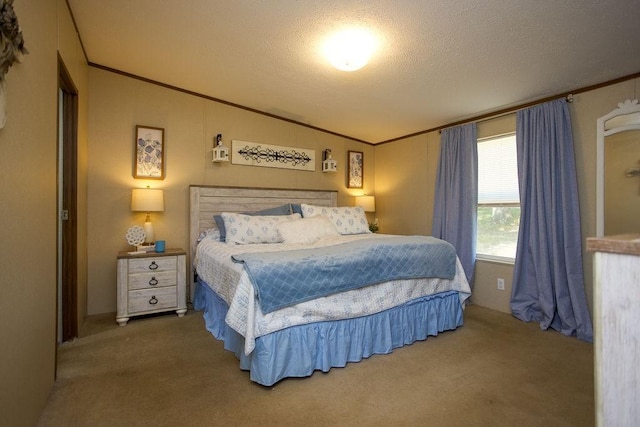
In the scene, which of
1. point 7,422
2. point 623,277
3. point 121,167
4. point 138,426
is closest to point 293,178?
point 121,167

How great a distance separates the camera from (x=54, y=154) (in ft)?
6.22

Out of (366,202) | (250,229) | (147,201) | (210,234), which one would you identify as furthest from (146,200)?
(366,202)

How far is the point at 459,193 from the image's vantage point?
3670mm

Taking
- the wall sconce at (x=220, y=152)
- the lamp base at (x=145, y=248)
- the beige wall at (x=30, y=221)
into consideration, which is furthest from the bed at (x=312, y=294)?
the beige wall at (x=30, y=221)

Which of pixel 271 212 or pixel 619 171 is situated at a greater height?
pixel 619 171

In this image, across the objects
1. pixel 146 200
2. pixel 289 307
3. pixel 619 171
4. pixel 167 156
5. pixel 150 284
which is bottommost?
pixel 150 284

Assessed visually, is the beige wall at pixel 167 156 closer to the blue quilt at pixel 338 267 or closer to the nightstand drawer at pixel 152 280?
the nightstand drawer at pixel 152 280

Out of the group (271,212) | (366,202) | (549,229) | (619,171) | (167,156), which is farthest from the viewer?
(366,202)

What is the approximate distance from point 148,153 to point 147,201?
0.60 m

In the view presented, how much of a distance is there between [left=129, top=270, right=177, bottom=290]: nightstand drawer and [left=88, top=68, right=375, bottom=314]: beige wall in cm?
51

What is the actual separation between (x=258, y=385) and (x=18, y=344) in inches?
45.9

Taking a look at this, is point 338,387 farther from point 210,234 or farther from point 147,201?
point 147,201

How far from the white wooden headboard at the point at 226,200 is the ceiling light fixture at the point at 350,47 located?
2004 mm

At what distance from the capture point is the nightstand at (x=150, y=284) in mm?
2887
